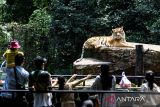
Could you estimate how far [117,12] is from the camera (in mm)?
21078

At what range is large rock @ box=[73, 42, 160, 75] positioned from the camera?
655 inches

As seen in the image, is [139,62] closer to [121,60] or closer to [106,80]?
[121,60]

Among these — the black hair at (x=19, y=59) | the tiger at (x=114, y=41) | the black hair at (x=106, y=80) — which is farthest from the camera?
the tiger at (x=114, y=41)

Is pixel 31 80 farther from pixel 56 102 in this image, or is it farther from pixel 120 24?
pixel 120 24

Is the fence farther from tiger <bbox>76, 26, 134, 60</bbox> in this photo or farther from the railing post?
tiger <bbox>76, 26, 134, 60</bbox>

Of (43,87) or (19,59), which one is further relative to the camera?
(19,59)

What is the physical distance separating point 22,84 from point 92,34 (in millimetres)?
14550

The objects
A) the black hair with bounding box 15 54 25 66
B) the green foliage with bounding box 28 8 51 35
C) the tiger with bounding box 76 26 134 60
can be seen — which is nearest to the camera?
the black hair with bounding box 15 54 25 66

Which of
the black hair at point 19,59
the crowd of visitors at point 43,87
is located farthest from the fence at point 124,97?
the black hair at point 19,59

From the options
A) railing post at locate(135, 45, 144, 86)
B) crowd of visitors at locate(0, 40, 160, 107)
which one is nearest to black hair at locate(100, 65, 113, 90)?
crowd of visitors at locate(0, 40, 160, 107)

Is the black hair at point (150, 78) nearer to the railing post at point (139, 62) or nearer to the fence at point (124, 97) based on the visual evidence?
the fence at point (124, 97)

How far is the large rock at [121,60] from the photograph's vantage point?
16.6m

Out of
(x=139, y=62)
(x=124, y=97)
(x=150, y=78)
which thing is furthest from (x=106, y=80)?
(x=139, y=62)

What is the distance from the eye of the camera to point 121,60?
17.0 m
